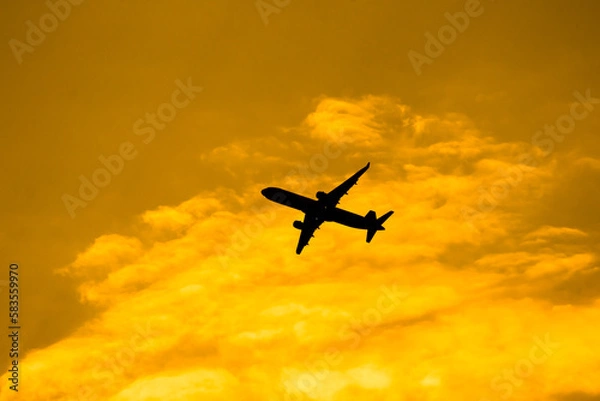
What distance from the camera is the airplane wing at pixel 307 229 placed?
159250 millimetres

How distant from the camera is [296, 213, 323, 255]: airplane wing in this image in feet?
522

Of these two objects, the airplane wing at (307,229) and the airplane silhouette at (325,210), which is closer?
the airplane silhouette at (325,210)

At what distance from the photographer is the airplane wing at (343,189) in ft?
513

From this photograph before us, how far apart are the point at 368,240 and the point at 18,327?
57313 millimetres

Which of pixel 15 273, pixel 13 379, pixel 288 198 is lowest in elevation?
pixel 13 379

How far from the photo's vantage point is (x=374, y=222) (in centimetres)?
16238

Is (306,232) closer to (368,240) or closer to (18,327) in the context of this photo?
(368,240)

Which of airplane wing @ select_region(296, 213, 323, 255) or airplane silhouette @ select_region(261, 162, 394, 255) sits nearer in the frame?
airplane silhouette @ select_region(261, 162, 394, 255)

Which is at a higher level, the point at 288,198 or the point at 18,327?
the point at 288,198

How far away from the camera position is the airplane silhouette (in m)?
156

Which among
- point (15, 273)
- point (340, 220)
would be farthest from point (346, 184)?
point (15, 273)

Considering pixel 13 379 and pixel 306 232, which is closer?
pixel 13 379

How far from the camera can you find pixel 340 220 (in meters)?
159

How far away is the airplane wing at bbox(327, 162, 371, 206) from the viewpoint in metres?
156
